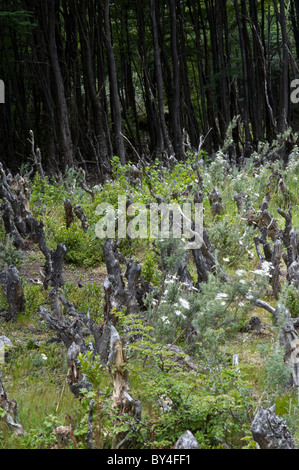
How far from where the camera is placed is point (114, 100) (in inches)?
475

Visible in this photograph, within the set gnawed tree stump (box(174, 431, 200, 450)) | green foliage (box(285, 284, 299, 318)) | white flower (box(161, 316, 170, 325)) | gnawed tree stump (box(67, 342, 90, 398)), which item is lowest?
green foliage (box(285, 284, 299, 318))

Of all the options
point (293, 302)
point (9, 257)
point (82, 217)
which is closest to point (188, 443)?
point (293, 302)

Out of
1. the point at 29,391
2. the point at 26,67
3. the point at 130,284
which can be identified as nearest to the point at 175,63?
the point at 26,67

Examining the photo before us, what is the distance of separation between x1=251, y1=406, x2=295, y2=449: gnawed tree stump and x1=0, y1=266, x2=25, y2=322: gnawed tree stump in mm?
2750

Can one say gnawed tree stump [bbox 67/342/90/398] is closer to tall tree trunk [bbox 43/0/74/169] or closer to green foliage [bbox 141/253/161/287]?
green foliage [bbox 141/253/161/287]

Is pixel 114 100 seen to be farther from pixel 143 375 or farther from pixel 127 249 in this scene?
pixel 143 375

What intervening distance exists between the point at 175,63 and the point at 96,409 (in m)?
12.1

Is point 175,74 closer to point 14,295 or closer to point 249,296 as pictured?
point 14,295

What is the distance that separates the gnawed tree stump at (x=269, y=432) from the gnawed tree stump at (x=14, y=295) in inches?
108

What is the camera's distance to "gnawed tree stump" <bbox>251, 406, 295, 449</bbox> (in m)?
2.28

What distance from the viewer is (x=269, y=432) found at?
2.30 meters

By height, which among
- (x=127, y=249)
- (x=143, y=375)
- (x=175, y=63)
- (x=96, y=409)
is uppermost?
(x=175, y=63)

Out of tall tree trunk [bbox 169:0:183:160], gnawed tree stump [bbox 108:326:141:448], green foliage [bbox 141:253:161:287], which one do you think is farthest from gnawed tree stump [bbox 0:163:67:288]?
tall tree trunk [bbox 169:0:183:160]

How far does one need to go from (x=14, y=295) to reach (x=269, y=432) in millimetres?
2802
